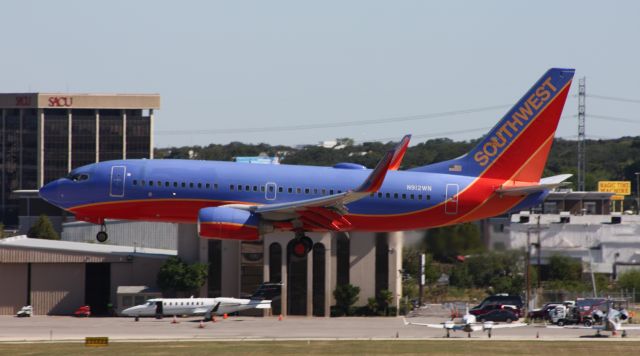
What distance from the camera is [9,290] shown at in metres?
111

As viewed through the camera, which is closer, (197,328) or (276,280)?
(197,328)

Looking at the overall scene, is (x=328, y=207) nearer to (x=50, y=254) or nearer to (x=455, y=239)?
(x=455, y=239)

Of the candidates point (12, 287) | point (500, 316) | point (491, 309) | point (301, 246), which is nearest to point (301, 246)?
point (301, 246)

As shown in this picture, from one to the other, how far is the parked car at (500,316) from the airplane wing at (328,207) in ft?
104

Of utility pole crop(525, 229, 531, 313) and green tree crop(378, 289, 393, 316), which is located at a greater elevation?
utility pole crop(525, 229, 531, 313)

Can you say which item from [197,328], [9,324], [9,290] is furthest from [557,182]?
[9,290]

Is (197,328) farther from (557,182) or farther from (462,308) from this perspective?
(557,182)

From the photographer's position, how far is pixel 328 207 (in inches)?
2749

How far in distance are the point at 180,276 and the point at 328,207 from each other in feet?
138

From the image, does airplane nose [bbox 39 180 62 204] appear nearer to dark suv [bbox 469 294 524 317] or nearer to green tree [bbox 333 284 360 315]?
green tree [bbox 333 284 360 315]

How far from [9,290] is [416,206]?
51162 mm

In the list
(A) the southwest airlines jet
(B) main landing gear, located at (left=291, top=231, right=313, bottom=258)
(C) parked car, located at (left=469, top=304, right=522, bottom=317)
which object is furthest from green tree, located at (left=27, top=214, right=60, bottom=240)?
(B) main landing gear, located at (left=291, top=231, right=313, bottom=258)

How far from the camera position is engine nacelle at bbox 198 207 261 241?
69000 millimetres

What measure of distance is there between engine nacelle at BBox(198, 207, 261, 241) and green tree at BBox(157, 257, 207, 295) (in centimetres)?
3911
